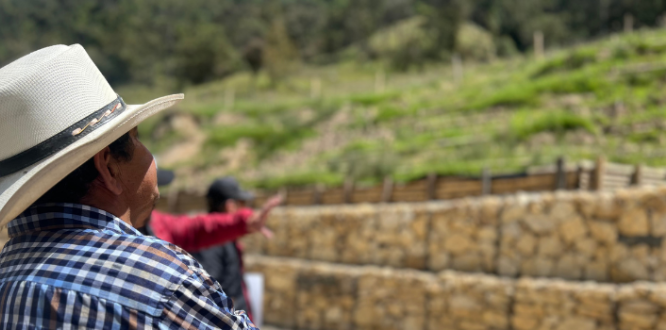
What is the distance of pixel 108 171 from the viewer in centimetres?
153

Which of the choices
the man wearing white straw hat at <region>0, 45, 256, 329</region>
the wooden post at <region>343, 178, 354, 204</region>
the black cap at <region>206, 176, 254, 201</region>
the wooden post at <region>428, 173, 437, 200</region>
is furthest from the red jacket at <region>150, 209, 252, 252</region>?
the wooden post at <region>343, 178, 354, 204</region>

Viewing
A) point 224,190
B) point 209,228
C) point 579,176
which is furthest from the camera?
point 579,176

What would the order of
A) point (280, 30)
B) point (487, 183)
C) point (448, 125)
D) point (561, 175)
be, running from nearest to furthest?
point (561, 175), point (487, 183), point (448, 125), point (280, 30)

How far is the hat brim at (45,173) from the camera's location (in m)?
1.36

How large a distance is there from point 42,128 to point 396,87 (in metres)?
25.9

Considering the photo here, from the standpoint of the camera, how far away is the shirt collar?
1.45 m

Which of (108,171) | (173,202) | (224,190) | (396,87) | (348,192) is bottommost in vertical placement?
(173,202)

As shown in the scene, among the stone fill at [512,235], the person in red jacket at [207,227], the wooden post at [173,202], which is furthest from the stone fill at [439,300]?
the person in red jacket at [207,227]

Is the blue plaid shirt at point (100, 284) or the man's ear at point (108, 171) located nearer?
the blue plaid shirt at point (100, 284)

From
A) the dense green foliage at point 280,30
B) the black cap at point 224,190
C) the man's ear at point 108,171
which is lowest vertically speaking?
the black cap at point 224,190

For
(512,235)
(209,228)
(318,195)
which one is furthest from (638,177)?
(209,228)

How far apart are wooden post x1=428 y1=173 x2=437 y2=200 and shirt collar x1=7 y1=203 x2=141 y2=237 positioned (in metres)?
8.59

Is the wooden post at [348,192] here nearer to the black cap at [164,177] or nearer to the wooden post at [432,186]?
the wooden post at [432,186]

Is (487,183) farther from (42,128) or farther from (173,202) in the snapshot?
(173,202)
